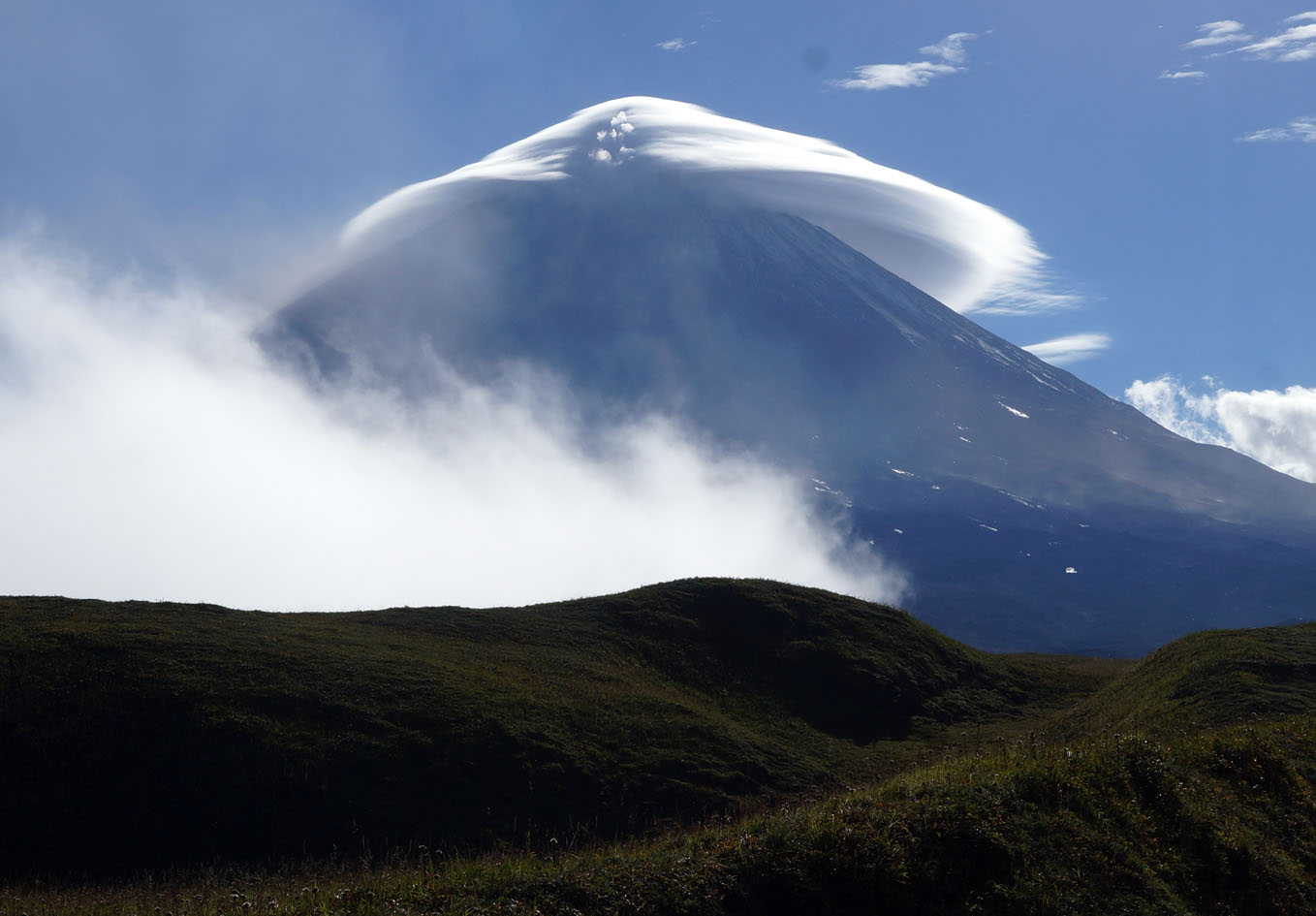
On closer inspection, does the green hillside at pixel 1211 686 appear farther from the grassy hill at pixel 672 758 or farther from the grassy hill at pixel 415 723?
the grassy hill at pixel 415 723

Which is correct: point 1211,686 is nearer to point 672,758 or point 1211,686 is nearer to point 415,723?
point 672,758

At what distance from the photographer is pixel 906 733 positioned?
38.1 meters

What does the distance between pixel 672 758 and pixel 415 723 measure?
774 cm

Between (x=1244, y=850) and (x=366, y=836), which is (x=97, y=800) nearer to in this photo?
(x=366, y=836)

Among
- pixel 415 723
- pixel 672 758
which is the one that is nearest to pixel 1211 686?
pixel 672 758

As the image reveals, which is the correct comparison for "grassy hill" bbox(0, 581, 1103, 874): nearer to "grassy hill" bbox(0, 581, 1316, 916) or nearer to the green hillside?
"grassy hill" bbox(0, 581, 1316, 916)

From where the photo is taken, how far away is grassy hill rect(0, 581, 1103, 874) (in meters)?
23.3

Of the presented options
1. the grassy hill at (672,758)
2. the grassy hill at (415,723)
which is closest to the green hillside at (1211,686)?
the grassy hill at (672,758)

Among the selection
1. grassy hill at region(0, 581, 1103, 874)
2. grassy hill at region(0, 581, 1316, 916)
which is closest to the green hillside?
grassy hill at region(0, 581, 1316, 916)

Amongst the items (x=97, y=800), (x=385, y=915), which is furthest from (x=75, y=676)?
(x=385, y=915)

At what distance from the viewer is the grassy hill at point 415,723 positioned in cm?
2330

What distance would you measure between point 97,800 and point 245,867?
182 inches

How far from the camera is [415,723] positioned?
28.3m

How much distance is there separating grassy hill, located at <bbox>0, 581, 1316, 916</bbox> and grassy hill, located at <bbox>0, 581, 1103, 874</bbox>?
108mm
